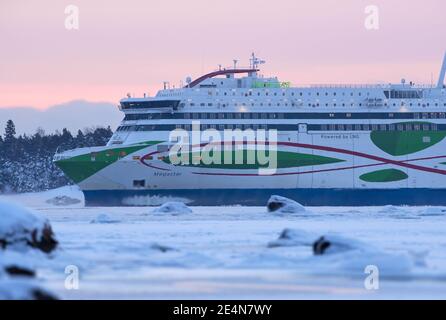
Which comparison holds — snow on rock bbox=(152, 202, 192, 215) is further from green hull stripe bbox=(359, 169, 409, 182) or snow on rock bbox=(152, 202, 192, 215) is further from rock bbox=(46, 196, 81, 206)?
rock bbox=(46, 196, 81, 206)

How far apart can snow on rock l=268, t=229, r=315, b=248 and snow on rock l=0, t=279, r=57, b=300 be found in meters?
8.91

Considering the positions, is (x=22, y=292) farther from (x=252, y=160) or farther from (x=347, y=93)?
(x=347, y=93)

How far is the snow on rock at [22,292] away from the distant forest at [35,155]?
96912 mm

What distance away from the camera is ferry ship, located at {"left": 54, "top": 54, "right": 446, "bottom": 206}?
210 feet

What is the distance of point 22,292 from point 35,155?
109992 millimetres

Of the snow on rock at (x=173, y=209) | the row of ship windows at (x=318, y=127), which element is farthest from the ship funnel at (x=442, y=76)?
the snow on rock at (x=173, y=209)

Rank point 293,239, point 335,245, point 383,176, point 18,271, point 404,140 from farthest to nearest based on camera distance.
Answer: point 404,140 < point 383,176 < point 293,239 < point 335,245 < point 18,271

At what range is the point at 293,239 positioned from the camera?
26953 millimetres

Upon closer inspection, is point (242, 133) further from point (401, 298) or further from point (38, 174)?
point (38, 174)

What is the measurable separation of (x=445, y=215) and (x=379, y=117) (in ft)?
73.6

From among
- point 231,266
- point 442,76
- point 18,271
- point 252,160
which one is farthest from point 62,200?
point 18,271

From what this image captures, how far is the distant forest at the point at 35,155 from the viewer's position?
117938 mm

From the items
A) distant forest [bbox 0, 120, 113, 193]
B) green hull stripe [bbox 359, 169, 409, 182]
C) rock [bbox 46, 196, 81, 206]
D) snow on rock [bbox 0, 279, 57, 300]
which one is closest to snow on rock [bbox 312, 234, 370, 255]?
snow on rock [bbox 0, 279, 57, 300]

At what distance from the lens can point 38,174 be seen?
4756 inches
